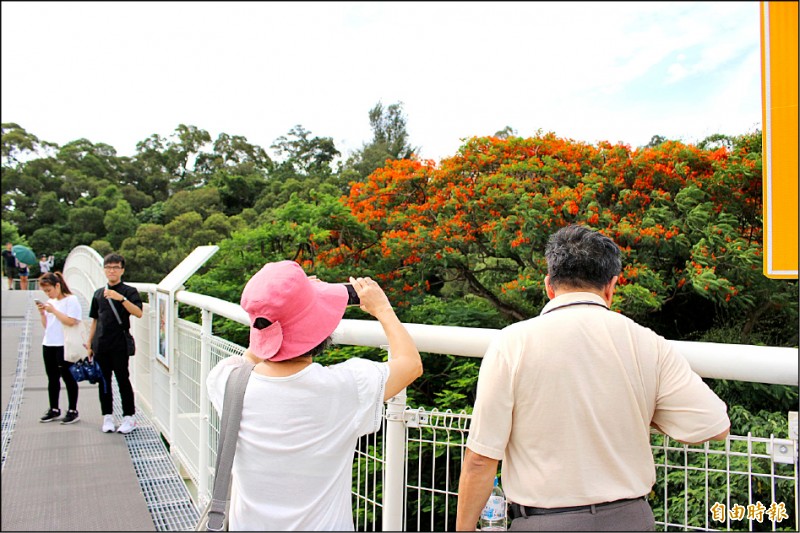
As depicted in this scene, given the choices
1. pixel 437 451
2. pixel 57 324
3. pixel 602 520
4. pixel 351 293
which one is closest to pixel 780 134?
pixel 602 520

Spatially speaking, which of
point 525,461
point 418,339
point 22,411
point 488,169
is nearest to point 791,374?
point 525,461

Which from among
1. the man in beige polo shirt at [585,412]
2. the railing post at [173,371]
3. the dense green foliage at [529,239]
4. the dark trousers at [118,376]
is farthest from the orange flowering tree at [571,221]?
the man in beige polo shirt at [585,412]

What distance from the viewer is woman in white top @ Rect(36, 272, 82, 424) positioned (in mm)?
5246

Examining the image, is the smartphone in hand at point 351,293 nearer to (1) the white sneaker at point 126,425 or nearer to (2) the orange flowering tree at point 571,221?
(1) the white sneaker at point 126,425

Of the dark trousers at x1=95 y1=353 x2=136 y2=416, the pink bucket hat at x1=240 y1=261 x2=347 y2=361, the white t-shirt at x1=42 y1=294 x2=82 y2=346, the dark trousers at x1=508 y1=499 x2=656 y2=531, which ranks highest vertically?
the pink bucket hat at x1=240 y1=261 x2=347 y2=361

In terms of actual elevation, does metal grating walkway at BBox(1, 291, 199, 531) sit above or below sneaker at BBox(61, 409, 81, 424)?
below

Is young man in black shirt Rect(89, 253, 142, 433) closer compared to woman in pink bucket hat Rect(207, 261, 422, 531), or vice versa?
woman in pink bucket hat Rect(207, 261, 422, 531)

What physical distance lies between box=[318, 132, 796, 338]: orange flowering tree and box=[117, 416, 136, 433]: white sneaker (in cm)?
343

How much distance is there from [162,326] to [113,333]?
0.72 metres

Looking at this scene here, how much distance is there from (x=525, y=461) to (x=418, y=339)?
48cm

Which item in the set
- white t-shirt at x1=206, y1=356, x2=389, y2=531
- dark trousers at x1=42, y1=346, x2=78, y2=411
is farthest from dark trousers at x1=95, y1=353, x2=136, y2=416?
white t-shirt at x1=206, y1=356, x2=389, y2=531

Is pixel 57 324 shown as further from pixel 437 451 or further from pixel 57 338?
pixel 437 451

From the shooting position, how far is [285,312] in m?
1.51

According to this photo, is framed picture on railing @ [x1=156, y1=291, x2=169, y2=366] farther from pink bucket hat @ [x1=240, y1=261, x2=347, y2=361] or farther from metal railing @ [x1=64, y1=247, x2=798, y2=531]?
pink bucket hat @ [x1=240, y1=261, x2=347, y2=361]
